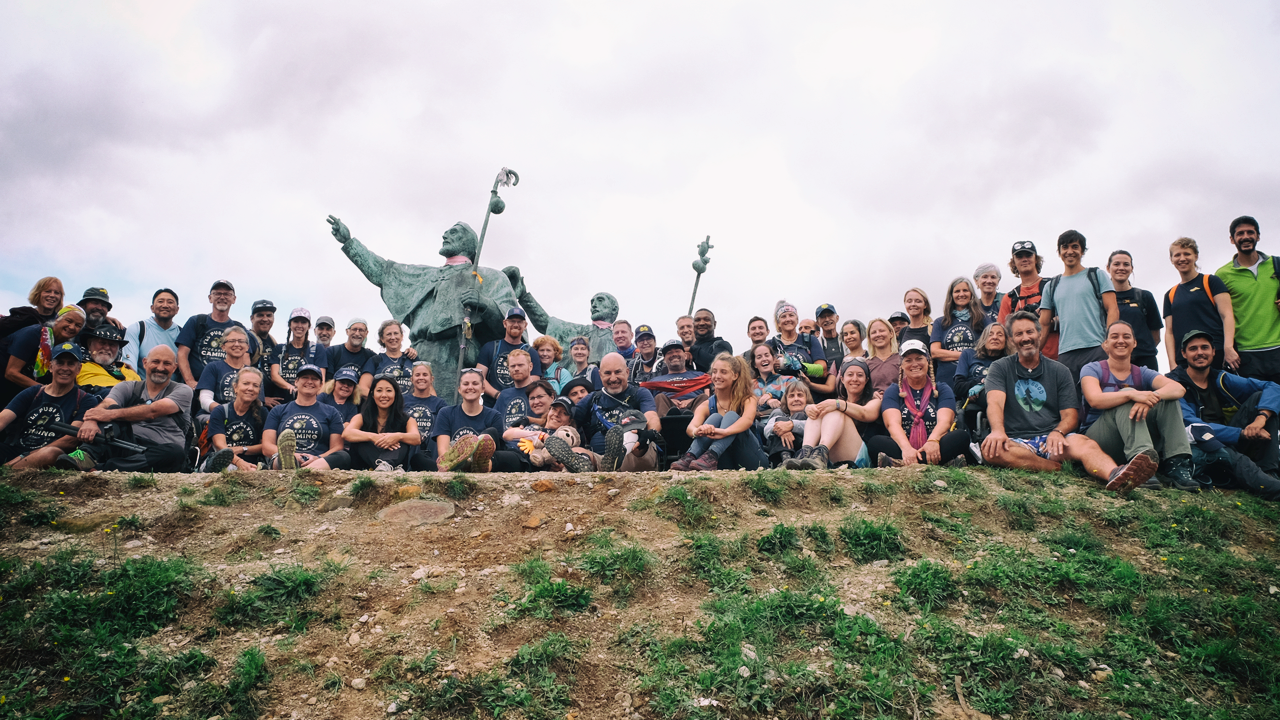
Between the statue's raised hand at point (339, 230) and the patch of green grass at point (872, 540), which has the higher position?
the statue's raised hand at point (339, 230)

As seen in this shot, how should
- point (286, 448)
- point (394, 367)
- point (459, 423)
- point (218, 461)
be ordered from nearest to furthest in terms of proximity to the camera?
1. point (286, 448)
2. point (218, 461)
3. point (459, 423)
4. point (394, 367)

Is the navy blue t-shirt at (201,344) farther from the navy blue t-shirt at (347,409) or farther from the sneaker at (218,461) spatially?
the sneaker at (218,461)

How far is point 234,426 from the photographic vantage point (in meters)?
7.30

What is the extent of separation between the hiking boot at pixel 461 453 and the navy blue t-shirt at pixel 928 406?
3899 mm

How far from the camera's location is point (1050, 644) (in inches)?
159

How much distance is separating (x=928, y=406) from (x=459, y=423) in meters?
4.65

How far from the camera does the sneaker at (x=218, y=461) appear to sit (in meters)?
6.67

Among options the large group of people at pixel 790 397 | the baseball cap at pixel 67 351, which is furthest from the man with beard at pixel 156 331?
the baseball cap at pixel 67 351

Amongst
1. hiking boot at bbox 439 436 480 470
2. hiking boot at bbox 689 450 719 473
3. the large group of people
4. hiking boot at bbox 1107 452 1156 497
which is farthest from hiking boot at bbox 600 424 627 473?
hiking boot at bbox 1107 452 1156 497

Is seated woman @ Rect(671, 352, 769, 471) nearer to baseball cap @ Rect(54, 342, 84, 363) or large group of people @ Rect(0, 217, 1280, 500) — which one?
large group of people @ Rect(0, 217, 1280, 500)

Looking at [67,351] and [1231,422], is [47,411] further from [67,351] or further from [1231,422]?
[1231,422]

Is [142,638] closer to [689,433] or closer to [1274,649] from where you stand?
[689,433]

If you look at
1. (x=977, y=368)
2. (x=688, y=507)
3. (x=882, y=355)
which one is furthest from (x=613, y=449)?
(x=977, y=368)

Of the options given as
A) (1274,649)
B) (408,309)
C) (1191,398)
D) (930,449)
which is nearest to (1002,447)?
(930,449)
